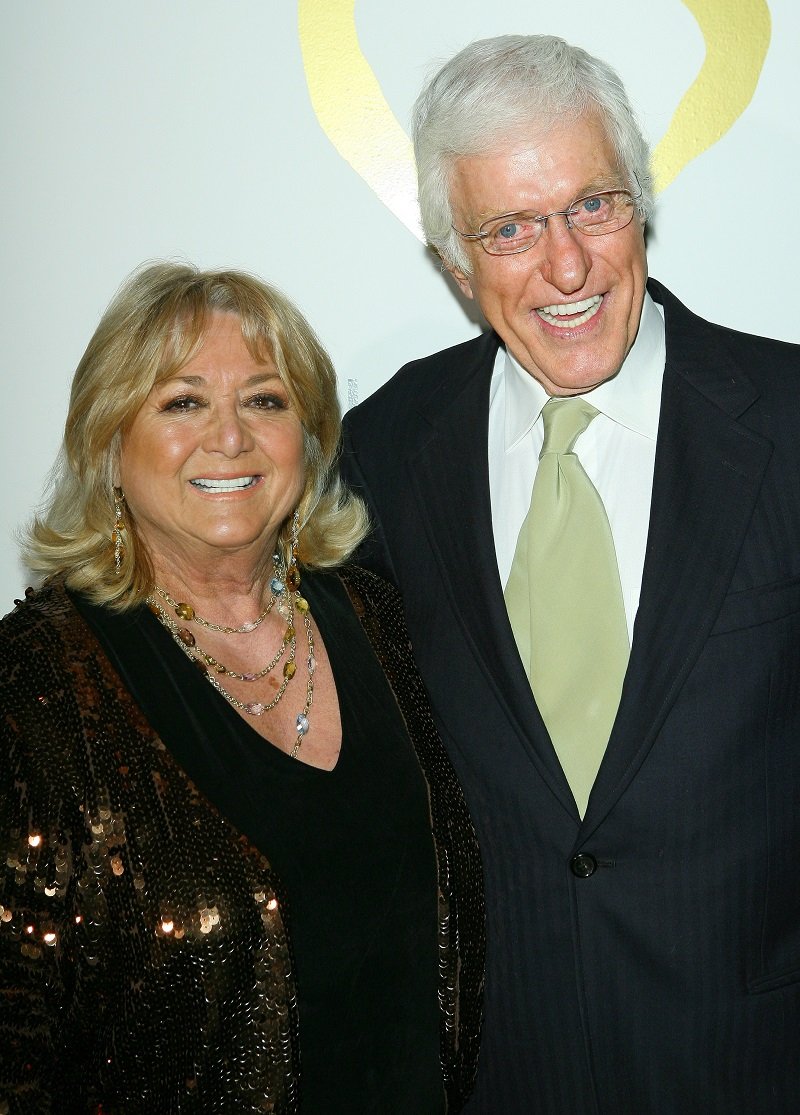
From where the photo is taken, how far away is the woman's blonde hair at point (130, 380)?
1.76 meters

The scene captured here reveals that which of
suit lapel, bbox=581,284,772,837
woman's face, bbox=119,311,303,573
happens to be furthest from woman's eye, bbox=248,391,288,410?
suit lapel, bbox=581,284,772,837

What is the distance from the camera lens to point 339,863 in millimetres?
1673

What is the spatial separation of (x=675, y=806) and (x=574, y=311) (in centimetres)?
77

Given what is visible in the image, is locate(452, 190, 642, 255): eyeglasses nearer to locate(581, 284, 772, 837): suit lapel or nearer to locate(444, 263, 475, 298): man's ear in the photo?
locate(444, 263, 475, 298): man's ear

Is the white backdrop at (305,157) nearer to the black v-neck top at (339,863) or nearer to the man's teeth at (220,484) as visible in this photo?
the man's teeth at (220,484)

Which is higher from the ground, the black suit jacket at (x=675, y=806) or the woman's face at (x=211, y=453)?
the woman's face at (x=211, y=453)

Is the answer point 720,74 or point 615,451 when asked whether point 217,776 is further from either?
point 720,74

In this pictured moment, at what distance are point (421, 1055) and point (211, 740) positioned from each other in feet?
1.92

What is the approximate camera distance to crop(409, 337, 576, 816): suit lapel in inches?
70.8

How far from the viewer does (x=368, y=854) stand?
171 cm

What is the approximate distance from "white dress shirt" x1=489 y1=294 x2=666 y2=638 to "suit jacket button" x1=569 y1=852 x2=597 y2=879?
0.35 metres

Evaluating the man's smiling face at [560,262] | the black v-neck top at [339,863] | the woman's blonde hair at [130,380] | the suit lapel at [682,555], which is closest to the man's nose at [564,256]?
the man's smiling face at [560,262]

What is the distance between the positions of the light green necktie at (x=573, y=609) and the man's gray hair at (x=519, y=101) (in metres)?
0.42

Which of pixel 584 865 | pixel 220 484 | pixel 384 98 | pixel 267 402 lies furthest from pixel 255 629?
pixel 384 98
